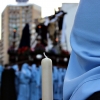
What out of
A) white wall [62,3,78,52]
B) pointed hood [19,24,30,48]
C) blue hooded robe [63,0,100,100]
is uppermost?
blue hooded robe [63,0,100,100]

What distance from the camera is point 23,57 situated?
3.20 m

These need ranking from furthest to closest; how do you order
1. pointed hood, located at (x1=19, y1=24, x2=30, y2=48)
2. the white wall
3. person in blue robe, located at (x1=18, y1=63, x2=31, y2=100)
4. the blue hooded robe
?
the white wall < pointed hood, located at (x1=19, y1=24, x2=30, y2=48) < person in blue robe, located at (x1=18, y1=63, x2=31, y2=100) < the blue hooded robe

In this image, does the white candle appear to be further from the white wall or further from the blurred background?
the white wall

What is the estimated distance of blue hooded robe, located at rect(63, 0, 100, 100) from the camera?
464 mm

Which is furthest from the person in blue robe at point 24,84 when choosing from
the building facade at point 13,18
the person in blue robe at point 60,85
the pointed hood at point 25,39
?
the building facade at point 13,18

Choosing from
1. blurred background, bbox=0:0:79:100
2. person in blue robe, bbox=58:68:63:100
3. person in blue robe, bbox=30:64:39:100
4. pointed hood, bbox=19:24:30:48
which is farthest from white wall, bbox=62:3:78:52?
person in blue robe, bbox=30:64:39:100

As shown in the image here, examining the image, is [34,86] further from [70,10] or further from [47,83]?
[70,10]

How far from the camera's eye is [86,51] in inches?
19.1

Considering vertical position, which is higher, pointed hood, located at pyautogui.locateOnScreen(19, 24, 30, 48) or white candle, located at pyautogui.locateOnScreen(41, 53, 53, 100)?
white candle, located at pyautogui.locateOnScreen(41, 53, 53, 100)

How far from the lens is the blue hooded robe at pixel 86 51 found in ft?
1.52

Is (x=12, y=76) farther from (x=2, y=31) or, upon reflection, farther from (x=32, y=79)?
(x=2, y=31)

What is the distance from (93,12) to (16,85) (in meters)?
2.32

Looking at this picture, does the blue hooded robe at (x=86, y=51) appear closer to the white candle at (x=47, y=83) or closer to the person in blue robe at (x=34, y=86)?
the white candle at (x=47, y=83)

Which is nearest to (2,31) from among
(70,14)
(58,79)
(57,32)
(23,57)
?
(70,14)
